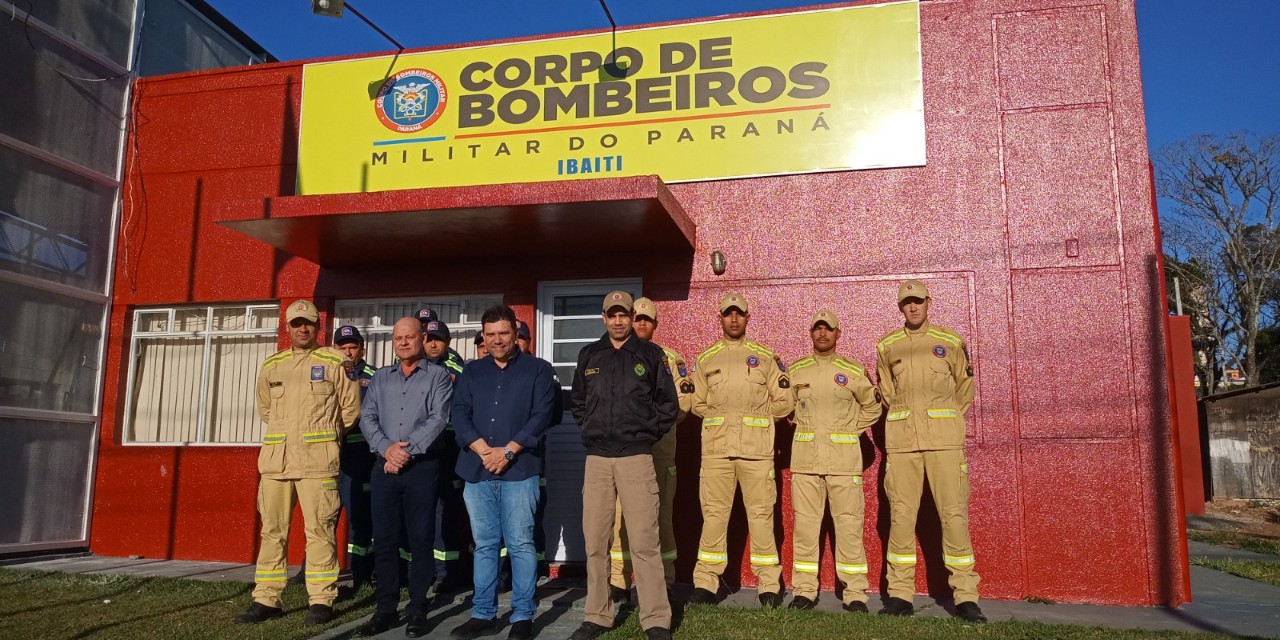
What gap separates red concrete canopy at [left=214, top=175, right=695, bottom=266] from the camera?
6.55m

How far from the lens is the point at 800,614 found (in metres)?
5.87

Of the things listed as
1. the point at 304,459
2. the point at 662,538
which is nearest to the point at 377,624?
the point at 304,459

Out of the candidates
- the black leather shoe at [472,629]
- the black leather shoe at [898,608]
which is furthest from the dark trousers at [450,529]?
the black leather shoe at [898,608]

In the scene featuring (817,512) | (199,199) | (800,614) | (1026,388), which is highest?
(199,199)

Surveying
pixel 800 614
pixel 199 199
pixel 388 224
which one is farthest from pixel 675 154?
pixel 199 199

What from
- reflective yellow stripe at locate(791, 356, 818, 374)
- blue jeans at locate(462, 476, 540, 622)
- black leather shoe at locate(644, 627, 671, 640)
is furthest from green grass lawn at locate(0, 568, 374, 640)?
reflective yellow stripe at locate(791, 356, 818, 374)

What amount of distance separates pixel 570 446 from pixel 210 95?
17.5 feet

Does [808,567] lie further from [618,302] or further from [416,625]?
[416,625]

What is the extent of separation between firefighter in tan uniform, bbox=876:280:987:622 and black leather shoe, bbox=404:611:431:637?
10.3 ft

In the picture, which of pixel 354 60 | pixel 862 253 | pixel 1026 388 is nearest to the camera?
pixel 1026 388

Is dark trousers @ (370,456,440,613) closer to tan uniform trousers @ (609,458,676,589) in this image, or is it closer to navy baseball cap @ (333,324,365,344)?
tan uniform trousers @ (609,458,676,589)

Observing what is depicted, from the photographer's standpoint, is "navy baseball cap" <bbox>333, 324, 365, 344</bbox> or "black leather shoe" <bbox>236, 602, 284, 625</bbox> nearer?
"black leather shoe" <bbox>236, 602, 284, 625</bbox>

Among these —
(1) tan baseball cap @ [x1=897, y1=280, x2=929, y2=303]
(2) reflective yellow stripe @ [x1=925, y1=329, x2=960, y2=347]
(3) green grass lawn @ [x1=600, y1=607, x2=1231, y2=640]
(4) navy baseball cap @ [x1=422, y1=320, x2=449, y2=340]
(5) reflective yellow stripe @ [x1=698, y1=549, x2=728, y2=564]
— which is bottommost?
(3) green grass lawn @ [x1=600, y1=607, x2=1231, y2=640]

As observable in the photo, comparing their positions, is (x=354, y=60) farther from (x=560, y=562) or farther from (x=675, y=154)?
(x=560, y=562)
